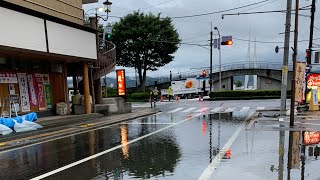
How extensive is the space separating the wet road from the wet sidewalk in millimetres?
21

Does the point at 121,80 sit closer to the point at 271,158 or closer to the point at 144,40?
the point at 271,158

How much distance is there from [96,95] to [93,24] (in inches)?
211

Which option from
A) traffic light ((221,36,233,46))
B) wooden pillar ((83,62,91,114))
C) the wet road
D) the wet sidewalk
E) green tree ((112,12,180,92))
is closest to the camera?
the wet sidewalk

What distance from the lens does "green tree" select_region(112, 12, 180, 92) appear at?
161ft

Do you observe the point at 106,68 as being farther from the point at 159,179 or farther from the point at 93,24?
the point at 159,179

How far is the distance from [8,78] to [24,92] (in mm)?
1261

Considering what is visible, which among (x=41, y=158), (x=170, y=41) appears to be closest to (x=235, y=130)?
(x=41, y=158)

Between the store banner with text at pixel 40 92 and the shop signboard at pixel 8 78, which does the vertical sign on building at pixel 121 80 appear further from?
the shop signboard at pixel 8 78

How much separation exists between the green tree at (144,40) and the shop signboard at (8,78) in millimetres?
31714

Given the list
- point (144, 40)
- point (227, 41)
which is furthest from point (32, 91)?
point (144, 40)

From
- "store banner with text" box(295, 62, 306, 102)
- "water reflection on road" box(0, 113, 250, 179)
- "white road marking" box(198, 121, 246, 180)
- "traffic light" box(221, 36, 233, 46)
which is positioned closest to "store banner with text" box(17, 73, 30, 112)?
"water reflection on road" box(0, 113, 250, 179)

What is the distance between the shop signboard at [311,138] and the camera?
1034 centimetres

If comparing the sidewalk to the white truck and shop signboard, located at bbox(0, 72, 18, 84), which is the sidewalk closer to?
shop signboard, located at bbox(0, 72, 18, 84)

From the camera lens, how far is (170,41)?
163 feet
